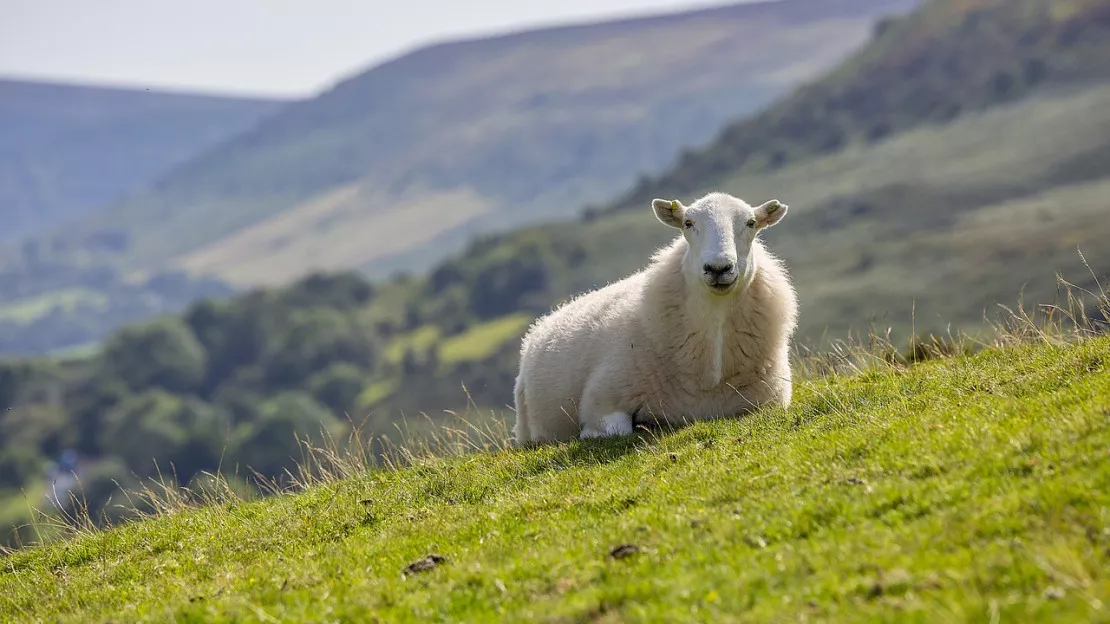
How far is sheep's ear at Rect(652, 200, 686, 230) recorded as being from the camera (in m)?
13.9

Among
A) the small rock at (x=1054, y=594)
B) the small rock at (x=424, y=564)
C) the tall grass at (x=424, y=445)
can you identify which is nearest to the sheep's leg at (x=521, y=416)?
the tall grass at (x=424, y=445)

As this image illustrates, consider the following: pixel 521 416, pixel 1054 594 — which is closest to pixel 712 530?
pixel 1054 594

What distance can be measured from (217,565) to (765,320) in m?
7.23

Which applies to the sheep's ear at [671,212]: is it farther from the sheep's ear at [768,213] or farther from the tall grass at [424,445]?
the tall grass at [424,445]

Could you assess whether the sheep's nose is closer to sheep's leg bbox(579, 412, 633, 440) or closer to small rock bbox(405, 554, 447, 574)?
sheep's leg bbox(579, 412, 633, 440)

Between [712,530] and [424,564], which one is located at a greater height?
[712,530]

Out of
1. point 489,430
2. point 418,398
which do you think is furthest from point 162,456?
point 489,430

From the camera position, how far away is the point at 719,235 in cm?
1318

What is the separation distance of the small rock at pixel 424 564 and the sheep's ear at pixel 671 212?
240 inches

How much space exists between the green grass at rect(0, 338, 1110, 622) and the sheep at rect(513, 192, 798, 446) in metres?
0.92

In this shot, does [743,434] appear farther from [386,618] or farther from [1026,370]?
[386,618]

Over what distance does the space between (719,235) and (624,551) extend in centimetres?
577

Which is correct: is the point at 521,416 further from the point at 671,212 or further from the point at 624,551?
the point at 624,551

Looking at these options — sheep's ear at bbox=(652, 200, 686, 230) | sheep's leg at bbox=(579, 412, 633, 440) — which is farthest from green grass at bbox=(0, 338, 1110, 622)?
sheep's ear at bbox=(652, 200, 686, 230)
